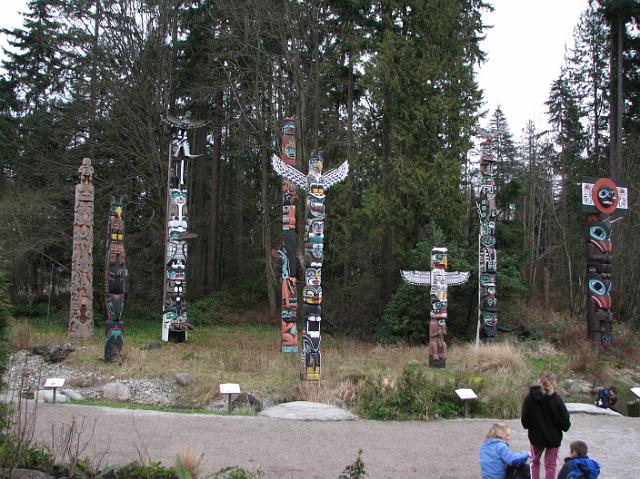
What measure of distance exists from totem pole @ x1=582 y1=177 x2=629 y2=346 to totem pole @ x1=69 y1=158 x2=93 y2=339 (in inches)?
561

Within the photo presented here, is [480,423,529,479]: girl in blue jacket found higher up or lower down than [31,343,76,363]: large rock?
higher up

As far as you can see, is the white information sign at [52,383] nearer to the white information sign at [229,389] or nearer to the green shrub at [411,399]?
the white information sign at [229,389]

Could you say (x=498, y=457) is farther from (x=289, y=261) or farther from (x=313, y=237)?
(x=289, y=261)

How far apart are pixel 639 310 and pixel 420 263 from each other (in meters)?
8.60

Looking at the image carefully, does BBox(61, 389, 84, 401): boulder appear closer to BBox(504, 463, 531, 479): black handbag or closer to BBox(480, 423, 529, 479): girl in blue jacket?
BBox(480, 423, 529, 479): girl in blue jacket

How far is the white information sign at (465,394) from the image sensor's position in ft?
30.2

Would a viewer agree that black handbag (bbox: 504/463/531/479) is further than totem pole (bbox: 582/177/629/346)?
No

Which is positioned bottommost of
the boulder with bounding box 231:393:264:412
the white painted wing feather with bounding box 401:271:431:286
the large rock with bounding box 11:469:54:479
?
the boulder with bounding box 231:393:264:412

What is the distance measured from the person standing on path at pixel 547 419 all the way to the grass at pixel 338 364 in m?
4.08

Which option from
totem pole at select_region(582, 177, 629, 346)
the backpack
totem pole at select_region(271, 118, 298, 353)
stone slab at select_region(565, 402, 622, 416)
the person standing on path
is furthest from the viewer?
totem pole at select_region(271, 118, 298, 353)

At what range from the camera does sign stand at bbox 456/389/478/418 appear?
363 inches

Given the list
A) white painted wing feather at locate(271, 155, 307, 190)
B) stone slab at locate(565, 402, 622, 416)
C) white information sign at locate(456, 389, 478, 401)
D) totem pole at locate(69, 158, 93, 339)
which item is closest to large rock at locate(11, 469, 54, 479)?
white information sign at locate(456, 389, 478, 401)

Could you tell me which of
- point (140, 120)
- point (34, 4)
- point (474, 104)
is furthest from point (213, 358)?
point (34, 4)

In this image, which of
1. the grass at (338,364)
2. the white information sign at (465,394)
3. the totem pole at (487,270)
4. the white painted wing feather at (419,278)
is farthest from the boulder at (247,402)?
the totem pole at (487,270)
